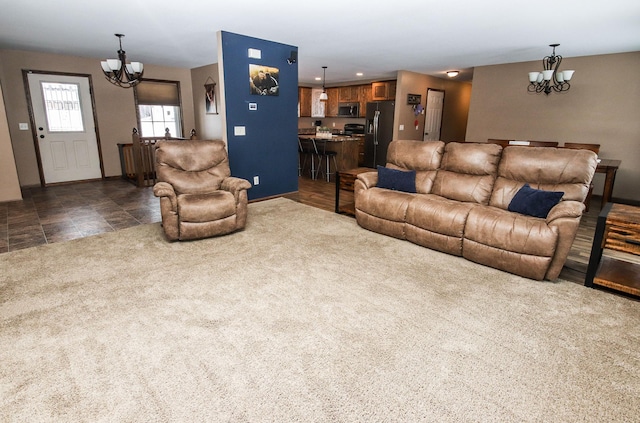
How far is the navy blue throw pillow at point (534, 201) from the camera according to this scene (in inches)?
116

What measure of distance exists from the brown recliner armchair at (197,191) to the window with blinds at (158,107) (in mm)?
3832

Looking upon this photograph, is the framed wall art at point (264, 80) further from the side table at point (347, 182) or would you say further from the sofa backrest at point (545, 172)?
the sofa backrest at point (545, 172)

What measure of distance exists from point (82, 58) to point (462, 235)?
7358mm

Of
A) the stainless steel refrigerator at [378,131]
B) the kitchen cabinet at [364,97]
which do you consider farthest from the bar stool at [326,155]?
the kitchen cabinet at [364,97]

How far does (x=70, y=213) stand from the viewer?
4668 mm

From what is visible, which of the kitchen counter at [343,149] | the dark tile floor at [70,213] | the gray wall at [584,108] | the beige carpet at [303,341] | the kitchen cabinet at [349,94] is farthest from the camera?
the kitchen cabinet at [349,94]

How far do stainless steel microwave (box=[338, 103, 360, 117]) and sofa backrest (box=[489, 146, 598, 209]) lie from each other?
6821 millimetres

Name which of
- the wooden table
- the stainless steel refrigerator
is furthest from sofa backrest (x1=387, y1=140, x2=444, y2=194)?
the stainless steel refrigerator

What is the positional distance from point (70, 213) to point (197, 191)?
2.10 metres

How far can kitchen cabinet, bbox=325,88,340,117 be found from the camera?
10423 mm

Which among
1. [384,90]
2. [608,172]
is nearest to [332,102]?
[384,90]

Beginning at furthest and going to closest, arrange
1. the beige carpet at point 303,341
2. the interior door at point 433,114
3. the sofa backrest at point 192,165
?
the interior door at point 433,114
the sofa backrest at point 192,165
the beige carpet at point 303,341

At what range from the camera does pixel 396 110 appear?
805 centimetres

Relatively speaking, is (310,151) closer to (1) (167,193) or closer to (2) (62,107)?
(1) (167,193)
